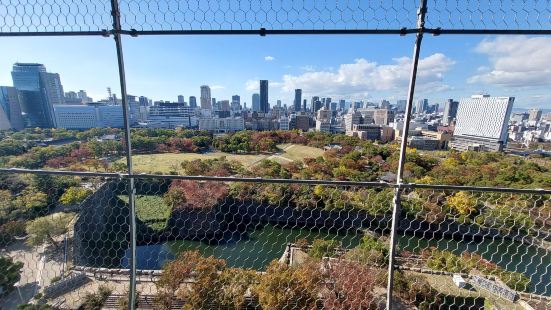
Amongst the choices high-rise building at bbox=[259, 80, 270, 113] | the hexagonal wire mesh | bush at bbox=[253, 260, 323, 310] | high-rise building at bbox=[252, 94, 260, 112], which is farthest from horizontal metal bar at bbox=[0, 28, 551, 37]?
high-rise building at bbox=[252, 94, 260, 112]

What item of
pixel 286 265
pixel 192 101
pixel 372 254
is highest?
pixel 192 101

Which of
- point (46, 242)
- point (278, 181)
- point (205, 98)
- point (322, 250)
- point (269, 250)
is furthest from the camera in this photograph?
point (205, 98)

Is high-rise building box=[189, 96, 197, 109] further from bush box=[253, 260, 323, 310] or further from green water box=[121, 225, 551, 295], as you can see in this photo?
bush box=[253, 260, 323, 310]

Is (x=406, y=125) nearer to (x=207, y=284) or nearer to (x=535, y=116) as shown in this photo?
(x=207, y=284)

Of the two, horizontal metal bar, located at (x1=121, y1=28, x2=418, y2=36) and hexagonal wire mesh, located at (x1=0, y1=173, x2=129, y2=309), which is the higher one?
horizontal metal bar, located at (x1=121, y1=28, x2=418, y2=36)

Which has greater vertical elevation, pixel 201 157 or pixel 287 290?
pixel 287 290

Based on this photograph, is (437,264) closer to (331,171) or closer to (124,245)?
(331,171)

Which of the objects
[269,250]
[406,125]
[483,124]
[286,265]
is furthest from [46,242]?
[483,124]

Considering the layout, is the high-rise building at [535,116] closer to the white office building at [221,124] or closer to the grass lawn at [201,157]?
the grass lawn at [201,157]
